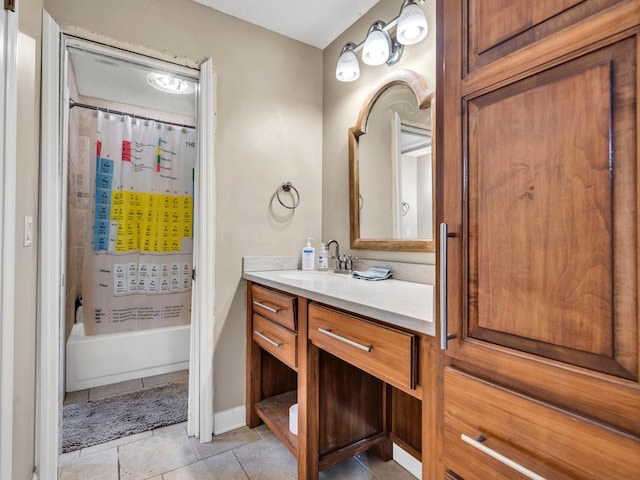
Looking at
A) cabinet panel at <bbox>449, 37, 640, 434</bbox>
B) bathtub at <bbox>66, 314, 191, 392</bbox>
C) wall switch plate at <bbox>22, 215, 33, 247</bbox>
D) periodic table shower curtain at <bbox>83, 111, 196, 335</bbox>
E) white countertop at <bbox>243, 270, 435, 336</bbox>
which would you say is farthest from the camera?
periodic table shower curtain at <bbox>83, 111, 196, 335</bbox>

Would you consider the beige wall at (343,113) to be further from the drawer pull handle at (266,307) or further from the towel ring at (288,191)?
the drawer pull handle at (266,307)

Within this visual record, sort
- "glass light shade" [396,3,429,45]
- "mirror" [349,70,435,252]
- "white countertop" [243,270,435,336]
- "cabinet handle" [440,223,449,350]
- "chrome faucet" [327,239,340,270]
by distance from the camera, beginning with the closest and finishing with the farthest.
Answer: "cabinet handle" [440,223,449,350], "white countertop" [243,270,435,336], "glass light shade" [396,3,429,45], "mirror" [349,70,435,252], "chrome faucet" [327,239,340,270]

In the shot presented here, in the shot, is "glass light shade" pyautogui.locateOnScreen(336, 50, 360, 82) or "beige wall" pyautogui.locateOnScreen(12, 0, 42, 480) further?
"glass light shade" pyautogui.locateOnScreen(336, 50, 360, 82)

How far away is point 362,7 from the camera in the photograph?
1886 millimetres

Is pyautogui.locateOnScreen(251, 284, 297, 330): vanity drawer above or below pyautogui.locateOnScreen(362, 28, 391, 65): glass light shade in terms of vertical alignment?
below

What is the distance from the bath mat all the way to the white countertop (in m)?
1.16

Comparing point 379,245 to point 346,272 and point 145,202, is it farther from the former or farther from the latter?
point 145,202

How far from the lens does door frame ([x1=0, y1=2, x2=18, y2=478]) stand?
37.9 inches

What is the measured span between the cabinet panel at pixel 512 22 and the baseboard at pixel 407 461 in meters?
1.68

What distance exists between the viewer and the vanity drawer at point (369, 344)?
95cm

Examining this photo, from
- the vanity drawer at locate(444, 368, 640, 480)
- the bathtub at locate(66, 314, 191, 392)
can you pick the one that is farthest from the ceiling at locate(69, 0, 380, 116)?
the vanity drawer at locate(444, 368, 640, 480)

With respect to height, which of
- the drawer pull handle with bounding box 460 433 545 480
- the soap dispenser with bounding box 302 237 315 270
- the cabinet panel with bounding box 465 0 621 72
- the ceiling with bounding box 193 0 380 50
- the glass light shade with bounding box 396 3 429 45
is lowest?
the drawer pull handle with bounding box 460 433 545 480

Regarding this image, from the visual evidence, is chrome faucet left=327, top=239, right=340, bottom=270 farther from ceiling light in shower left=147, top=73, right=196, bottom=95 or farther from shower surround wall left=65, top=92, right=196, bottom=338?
shower surround wall left=65, top=92, right=196, bottom=338

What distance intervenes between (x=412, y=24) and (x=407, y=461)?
207 centimetres
